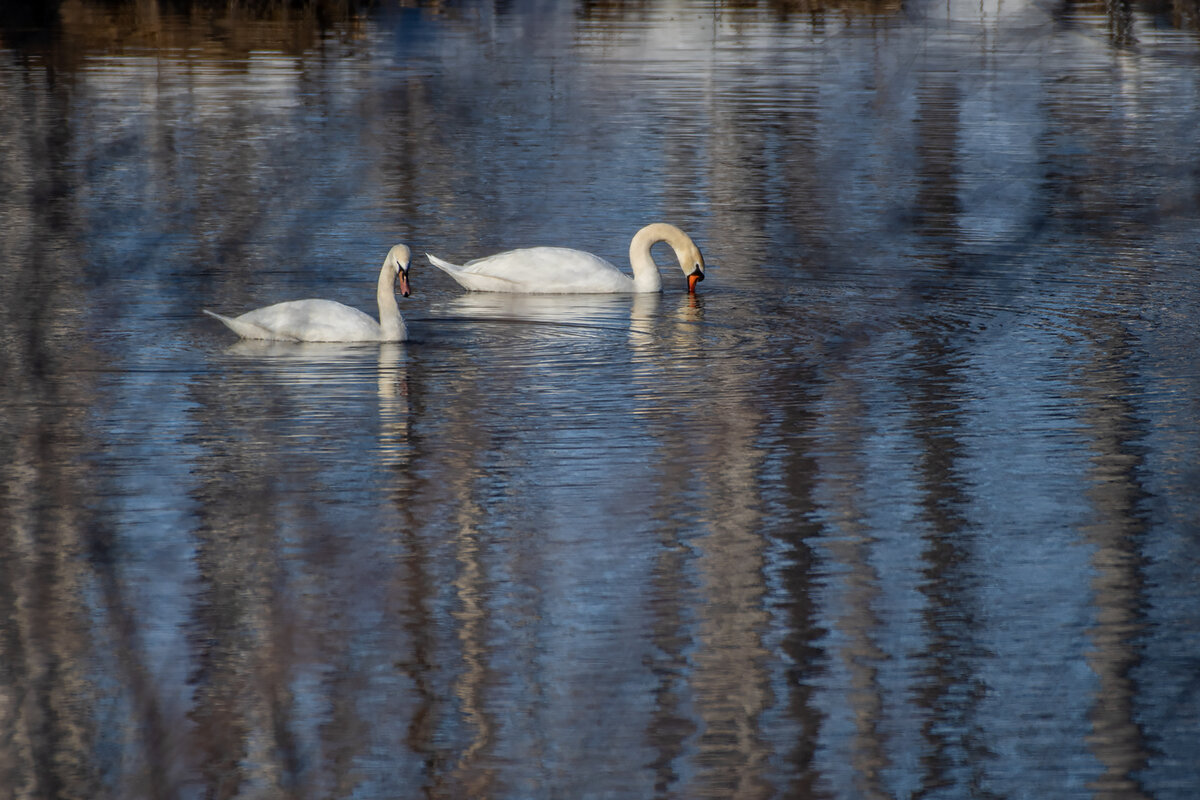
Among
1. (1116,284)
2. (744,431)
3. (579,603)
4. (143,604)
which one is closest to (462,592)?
(579,603)

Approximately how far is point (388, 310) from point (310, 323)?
1.76 feet

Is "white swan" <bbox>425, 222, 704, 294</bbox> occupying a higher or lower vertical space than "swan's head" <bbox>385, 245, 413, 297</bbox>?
lower

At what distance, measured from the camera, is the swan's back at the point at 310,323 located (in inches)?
467

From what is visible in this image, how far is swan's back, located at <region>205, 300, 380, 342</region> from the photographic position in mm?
11859

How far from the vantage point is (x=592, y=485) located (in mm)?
8484

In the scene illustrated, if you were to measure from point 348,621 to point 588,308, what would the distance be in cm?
788

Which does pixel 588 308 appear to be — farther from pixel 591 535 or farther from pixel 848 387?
pixel 591 535

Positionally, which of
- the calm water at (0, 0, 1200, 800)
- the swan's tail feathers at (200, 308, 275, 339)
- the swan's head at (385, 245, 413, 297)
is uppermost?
Result: the swan's head at (385, 245, 413, 297)

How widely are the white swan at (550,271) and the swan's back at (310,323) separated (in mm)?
2570

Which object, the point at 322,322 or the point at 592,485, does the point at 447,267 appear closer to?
the point at 322,322

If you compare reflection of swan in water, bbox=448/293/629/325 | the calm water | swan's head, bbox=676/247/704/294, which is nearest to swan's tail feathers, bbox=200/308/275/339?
the calm water

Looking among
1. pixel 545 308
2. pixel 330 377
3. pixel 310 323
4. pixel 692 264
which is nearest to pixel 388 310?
pixel 310 323

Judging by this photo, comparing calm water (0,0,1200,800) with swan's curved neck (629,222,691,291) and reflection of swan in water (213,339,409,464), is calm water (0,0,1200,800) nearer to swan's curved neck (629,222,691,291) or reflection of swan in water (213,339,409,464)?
reflection of swan in water (213,339,409,464)

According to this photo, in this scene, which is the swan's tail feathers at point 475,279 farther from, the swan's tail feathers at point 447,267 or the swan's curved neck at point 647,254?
the swan's curved neck at point 647,254
